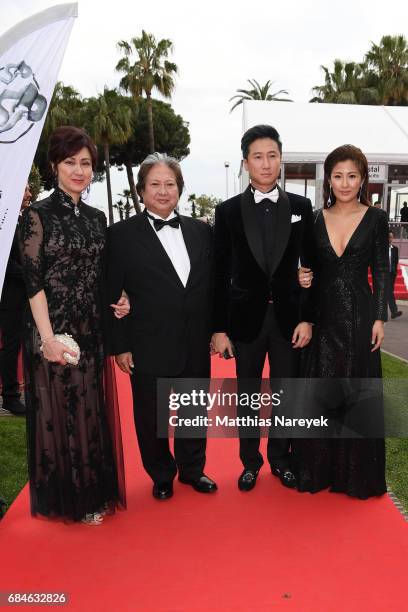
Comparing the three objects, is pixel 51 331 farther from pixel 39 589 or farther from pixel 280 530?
pixel 280 530

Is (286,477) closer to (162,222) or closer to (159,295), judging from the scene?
(159,295)

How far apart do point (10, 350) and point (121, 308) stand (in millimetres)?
2433

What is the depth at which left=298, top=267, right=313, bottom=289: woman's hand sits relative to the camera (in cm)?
261

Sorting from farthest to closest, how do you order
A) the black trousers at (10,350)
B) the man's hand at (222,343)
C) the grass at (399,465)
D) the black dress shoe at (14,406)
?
the black trousers at (10,350)
the black dress shoe at (14,406)
the grass at (399,465)
the man's hand at (222,343)

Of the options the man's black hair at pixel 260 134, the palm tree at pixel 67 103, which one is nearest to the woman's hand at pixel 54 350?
the man's black hair at pixel 260 134

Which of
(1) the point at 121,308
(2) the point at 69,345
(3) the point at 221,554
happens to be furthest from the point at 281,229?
(3) the point at 221,554

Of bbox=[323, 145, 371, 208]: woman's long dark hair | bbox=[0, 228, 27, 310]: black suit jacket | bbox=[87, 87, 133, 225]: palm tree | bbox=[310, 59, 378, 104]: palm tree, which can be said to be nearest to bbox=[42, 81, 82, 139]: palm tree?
bbox=[87, 87, 133, 225]: palm tree

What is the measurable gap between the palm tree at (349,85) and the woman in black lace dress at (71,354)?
2884 cm

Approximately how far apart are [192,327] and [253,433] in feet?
2.39

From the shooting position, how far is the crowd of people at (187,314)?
239 cm

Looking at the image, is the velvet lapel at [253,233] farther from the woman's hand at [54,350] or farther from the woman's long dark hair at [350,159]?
the woman's hand at [54,350]

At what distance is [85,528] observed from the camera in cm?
251

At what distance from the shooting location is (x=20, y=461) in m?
3.52

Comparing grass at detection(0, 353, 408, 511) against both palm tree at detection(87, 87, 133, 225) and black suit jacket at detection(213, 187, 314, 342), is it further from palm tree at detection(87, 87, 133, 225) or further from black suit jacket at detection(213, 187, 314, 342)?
palm tree at detection(87, 87, 133, 225)
